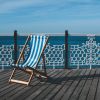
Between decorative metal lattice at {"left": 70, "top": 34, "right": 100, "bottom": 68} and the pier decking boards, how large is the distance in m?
1.20

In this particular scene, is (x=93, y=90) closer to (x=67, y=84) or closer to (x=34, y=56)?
(x=67, y=84)

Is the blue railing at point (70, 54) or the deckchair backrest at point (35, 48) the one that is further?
the blue railing at point (70, 54)

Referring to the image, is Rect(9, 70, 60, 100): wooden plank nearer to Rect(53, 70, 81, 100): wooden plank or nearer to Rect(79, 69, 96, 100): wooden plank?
Rect(53, 70, 81, 100): wooden plank

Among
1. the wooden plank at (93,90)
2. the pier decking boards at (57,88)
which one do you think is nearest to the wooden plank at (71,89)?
the pier decking boards at (57,88)

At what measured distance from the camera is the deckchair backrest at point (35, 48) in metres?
6.98

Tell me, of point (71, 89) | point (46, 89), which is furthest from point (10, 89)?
point (71, 89)

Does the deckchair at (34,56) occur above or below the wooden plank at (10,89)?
above

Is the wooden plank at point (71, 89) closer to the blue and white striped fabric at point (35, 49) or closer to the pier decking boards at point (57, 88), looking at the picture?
the pier decking boards at point (57, 88)

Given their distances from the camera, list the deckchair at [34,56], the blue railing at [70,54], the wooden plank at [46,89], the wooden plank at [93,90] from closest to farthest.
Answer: the wooden plank at [93,90] → the wooden plank at [46,89] → the deckchair at [34,56] → the blue railing at [70,54]

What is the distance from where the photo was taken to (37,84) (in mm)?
6680

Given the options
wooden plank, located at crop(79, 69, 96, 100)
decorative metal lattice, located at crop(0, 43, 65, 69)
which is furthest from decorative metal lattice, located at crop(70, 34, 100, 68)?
wooden plank, located at crop(79, 69, 96, 100)

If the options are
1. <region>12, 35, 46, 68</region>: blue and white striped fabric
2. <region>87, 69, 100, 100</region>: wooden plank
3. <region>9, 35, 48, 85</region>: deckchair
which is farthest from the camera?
<region>12, 35, 46, 68</region>: blue and white striped fabric

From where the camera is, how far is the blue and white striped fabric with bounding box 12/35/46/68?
6.95 m

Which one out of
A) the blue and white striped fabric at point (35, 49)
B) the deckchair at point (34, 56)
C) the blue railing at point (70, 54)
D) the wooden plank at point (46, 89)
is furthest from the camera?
the blue railing at point (70, 54)
